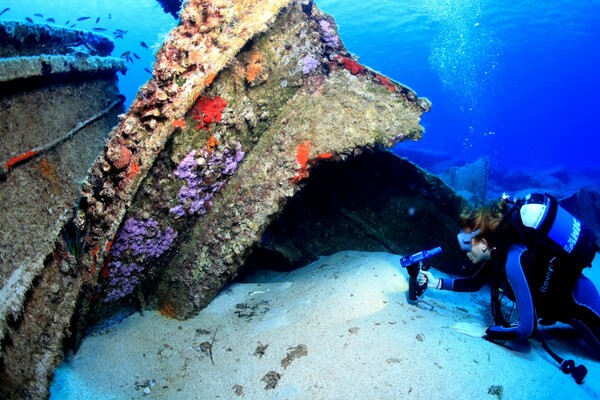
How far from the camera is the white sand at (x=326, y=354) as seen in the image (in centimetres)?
222

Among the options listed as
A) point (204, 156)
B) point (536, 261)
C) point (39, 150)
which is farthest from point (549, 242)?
point (39, 150)

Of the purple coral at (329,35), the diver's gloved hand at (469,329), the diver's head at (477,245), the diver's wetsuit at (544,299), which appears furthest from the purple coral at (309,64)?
the diver's gloved hand at (469,329)

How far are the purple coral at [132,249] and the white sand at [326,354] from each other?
44 cm

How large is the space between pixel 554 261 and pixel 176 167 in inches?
123

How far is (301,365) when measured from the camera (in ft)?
8.05

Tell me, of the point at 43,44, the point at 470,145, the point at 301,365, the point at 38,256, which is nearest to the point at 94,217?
the point at 38,256

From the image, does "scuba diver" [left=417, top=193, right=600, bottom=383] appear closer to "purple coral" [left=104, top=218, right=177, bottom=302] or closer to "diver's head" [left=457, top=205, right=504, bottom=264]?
"diver's head" [left=457, top=205, right=504, bottom=264]

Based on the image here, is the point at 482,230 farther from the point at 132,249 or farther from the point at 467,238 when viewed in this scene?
the point at 132,249

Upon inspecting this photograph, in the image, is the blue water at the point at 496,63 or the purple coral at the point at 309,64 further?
the blue water at the point at 496,63

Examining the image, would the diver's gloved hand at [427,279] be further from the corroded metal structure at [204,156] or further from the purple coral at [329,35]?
the purple coral at [329,35]

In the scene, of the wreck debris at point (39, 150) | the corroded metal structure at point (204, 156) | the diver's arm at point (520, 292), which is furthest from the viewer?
the wreck debris at point (39, 150)

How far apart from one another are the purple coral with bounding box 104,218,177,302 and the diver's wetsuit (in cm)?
287

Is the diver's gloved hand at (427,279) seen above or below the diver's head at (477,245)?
below

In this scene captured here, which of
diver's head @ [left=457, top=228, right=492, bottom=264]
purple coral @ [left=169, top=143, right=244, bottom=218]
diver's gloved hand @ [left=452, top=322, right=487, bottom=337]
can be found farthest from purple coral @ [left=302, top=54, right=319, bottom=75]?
diver's gloved hand @ [left=452, top=322, right=487, bottom=337]
